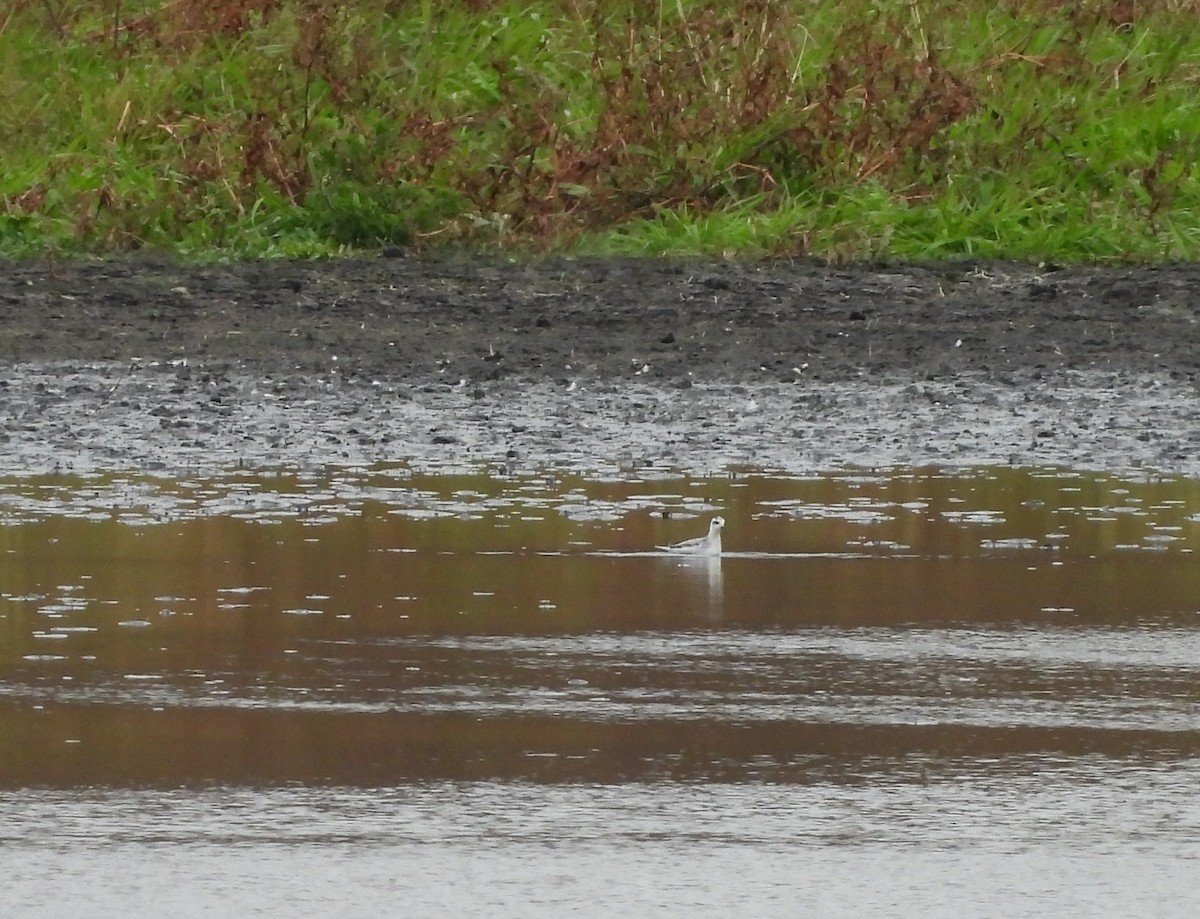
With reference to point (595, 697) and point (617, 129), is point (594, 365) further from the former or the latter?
point (595, 697)

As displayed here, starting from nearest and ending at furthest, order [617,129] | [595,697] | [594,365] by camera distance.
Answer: [595,697]
[594,365]
[617,129]

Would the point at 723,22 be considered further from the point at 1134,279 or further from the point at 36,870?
the point at 36,870

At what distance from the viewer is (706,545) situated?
6941 mm

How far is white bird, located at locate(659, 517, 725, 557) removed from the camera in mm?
6909

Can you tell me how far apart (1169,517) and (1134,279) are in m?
5.64

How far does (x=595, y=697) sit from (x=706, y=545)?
1.63 m

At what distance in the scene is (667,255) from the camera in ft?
46.4

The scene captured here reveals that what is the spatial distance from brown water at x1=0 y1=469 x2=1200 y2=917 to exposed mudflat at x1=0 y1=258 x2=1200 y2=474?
0.76 metres

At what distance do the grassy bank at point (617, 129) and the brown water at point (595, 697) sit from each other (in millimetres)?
6503

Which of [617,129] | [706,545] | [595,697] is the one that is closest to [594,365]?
[706,545]

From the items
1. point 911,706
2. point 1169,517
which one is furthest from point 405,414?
point 911,706

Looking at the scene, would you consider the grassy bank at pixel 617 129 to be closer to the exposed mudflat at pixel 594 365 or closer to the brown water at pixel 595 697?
the exposed mudflat at pixel 594 365

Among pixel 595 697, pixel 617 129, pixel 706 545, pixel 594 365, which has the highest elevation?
pixel 617 129

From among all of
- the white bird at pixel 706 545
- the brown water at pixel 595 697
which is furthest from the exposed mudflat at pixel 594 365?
the white bird at pixel 706 545
